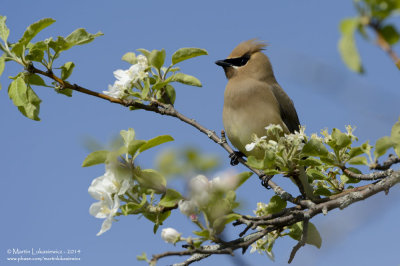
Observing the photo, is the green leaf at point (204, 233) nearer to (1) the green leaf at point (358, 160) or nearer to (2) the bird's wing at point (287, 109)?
(1) the green leaf at point (358, 160)

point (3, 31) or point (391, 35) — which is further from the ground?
point (3, 31)

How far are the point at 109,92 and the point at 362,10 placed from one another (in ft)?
7.71

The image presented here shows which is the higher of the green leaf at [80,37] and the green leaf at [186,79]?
the green leaf at [80,37]

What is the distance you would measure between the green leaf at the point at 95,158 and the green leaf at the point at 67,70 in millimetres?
910

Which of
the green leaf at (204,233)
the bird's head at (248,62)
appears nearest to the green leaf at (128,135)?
the green leaf at (204,233)

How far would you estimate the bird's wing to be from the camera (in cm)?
563

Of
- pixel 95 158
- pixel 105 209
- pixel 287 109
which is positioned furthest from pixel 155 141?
pixel 287 109

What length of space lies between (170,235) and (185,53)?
4.40ft

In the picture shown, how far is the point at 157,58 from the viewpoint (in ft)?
11.2

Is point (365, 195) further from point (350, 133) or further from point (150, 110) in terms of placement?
point (150, 110)

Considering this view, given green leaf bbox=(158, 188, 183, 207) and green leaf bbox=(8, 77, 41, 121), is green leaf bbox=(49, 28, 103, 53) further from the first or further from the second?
green leaf bbox=(158, 188, 183, 207)

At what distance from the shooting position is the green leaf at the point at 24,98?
10.4 feet

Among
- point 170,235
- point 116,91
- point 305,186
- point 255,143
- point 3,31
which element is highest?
point 3,31

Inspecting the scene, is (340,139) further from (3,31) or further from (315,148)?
(3,31)
